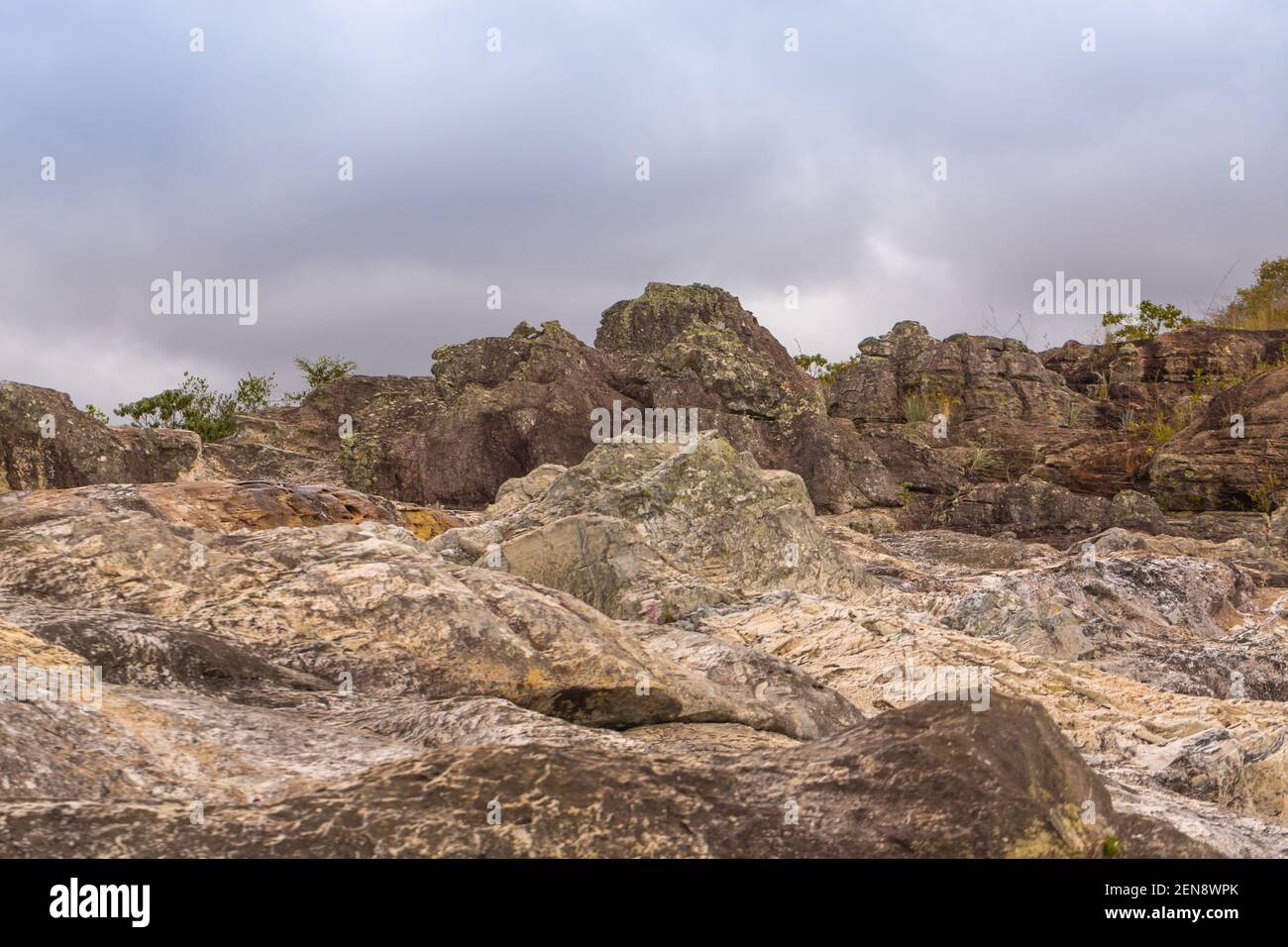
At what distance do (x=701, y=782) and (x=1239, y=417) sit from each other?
2145cm

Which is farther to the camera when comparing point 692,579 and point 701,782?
point 692,579

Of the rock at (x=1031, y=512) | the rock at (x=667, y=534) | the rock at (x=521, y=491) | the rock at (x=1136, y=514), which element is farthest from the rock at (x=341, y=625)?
the rock at (x=1031, y=512)

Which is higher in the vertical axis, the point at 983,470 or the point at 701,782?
the point at 983,470

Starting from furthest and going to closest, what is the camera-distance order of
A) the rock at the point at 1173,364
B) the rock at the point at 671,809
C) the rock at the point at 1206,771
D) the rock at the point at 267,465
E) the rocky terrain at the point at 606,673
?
the rock at the point at 1173,364 → the rock at the point at 267,465 → the rock at the point at 1206,771 → the rocky terrain at the point at 606,673 → the rock at the point at 671,809

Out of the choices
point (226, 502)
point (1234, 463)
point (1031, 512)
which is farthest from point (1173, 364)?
point (226, 502)

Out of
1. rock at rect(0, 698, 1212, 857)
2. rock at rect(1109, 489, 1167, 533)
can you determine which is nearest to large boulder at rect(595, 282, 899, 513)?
rock at rect(1109, 489, 1167, 533)

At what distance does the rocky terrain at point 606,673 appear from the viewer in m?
2.92

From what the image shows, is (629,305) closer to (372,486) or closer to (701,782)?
(372,486)

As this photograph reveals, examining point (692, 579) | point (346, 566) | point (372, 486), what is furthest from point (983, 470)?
point (346, 566)

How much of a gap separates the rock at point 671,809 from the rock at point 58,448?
1223cm

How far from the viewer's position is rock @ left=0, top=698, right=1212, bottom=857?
2.78 m

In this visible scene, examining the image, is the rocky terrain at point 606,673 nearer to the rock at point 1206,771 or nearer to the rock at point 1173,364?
the rock at point 1206,771
